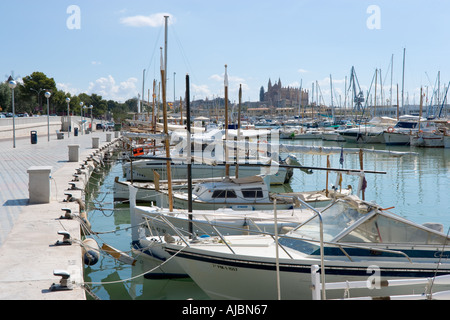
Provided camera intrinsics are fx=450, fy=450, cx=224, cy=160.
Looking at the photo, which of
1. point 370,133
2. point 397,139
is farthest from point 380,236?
point 370,133

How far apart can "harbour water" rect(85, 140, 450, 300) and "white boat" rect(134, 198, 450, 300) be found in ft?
6.58

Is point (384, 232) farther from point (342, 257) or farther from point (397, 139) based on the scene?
point (397, 139)

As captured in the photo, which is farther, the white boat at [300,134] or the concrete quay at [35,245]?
the white boat at [300,134]

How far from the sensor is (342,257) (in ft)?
29.1

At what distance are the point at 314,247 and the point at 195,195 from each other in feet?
32.4

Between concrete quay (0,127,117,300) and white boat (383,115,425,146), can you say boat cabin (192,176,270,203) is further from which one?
white boat (383,115,425,146)

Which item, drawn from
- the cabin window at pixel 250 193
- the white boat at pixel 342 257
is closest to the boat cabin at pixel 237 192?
the cabin window at pixel 250 193

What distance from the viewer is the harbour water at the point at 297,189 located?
11539mm

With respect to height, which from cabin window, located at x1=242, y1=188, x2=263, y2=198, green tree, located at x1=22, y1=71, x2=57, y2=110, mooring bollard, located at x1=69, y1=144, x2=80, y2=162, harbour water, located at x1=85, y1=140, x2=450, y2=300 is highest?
green tree, located at x1=22, y1=71, x2=57, y2=110

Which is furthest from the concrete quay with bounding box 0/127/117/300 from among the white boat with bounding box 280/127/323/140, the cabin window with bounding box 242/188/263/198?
the white boat with bounding box 280/127/323/140

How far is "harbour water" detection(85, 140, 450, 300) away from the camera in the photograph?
11.5 meters

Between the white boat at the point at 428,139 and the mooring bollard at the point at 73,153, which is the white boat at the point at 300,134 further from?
the mooring bollard at the point at 73,153

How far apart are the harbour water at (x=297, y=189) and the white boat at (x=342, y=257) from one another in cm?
200
